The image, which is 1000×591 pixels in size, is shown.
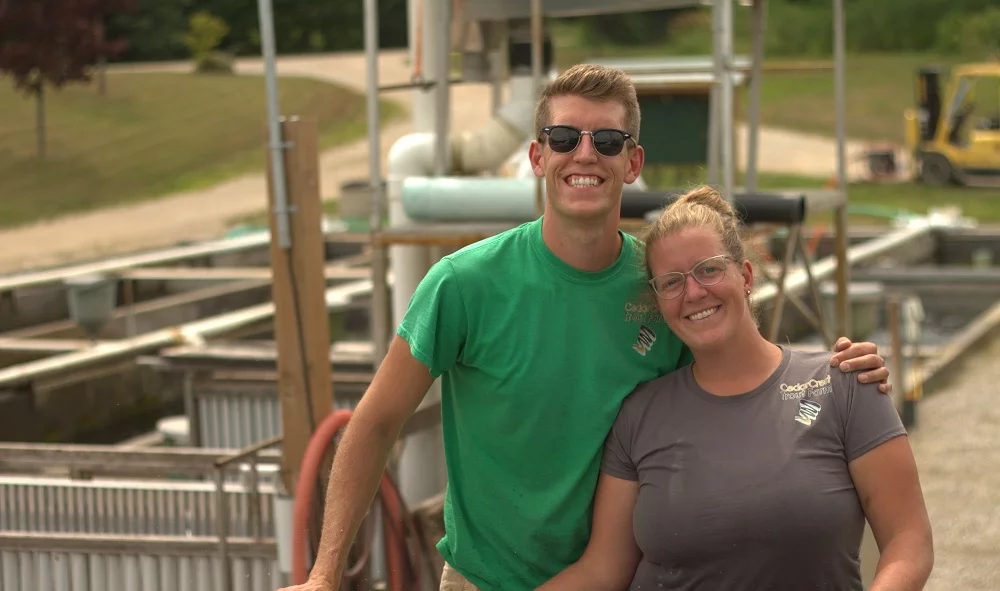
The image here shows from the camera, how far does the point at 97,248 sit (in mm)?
24109

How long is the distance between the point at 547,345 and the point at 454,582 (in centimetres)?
59

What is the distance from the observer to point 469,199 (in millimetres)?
6672

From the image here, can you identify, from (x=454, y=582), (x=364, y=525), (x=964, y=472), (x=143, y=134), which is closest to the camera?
(x=454, y=582)

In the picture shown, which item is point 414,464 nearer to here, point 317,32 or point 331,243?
point 331,243

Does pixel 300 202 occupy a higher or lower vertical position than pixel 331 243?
higher

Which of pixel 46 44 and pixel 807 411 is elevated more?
pixel 46 44

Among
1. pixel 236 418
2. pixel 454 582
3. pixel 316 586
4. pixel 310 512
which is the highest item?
pixel 316 586

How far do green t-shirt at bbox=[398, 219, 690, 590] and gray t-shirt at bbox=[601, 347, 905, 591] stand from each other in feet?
0.36

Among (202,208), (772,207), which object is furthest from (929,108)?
(772,207)

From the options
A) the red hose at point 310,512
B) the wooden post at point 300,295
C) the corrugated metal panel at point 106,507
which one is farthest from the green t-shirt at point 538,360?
the corrugated metal panel at point 106,507

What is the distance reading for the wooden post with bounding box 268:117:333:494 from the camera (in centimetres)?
535

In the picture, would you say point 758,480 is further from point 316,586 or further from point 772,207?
point 772,207

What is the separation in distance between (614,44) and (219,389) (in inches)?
1674

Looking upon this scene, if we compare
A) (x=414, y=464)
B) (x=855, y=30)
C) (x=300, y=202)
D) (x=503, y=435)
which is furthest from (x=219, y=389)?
(x=855, y=30)
